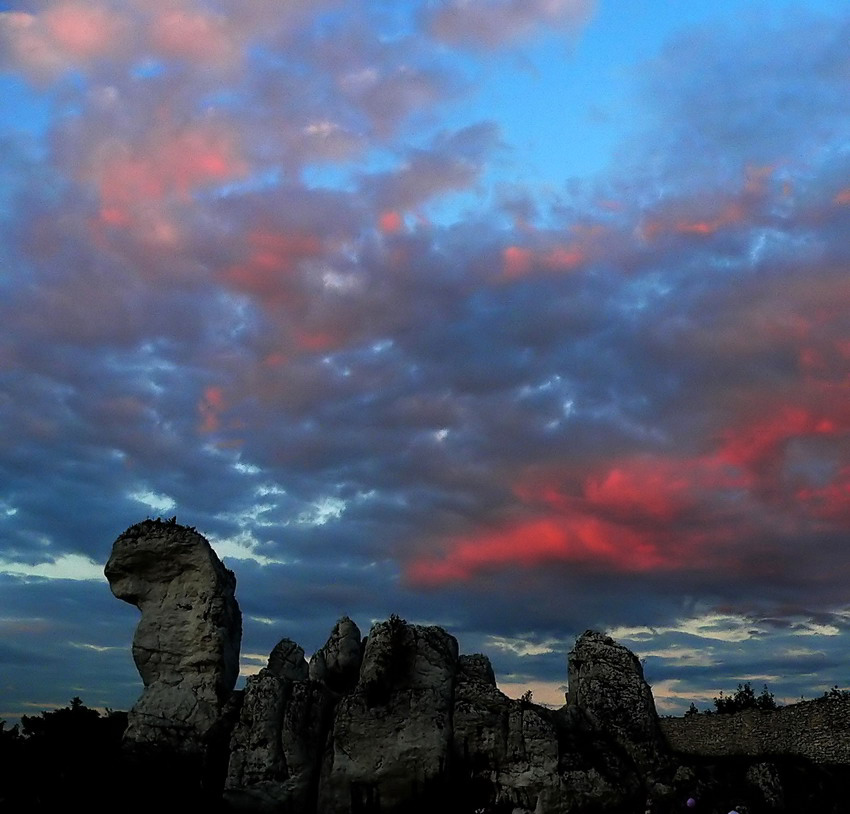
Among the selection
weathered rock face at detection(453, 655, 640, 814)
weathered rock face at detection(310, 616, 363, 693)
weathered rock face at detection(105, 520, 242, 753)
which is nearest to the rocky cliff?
weathered rock face at detection(453, 655, 640, 814)

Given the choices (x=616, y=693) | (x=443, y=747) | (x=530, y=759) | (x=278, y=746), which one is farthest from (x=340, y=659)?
(x=616, y=693)

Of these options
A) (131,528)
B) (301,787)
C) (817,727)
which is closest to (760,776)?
(301,787)

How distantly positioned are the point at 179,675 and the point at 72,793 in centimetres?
735

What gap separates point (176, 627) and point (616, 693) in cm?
1526

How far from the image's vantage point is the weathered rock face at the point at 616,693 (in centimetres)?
2917

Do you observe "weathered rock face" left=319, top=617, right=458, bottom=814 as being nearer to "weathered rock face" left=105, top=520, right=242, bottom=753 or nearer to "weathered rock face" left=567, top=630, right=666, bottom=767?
"weathered rock face" left=567, top=630, right=666, bottom=767

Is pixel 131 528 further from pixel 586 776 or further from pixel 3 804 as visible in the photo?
pixel 586 776

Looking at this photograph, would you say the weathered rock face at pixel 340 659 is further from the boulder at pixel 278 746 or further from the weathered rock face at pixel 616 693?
the weathered rock face at pixel 616 693

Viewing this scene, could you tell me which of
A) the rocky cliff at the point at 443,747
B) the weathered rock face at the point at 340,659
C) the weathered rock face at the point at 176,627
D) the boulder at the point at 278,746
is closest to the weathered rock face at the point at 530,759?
the rocky cliff at the point at 443,747

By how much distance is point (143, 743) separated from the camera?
31.8 metres

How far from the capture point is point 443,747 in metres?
28.0

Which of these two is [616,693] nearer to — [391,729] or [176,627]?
[391,729]

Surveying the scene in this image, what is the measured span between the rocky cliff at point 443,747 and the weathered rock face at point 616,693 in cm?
4

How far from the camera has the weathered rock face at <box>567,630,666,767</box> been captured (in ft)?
95.7
